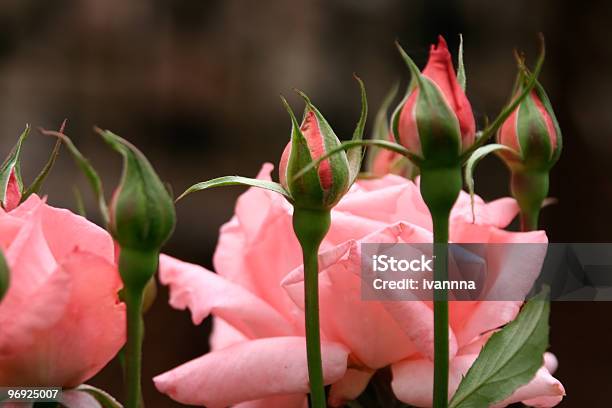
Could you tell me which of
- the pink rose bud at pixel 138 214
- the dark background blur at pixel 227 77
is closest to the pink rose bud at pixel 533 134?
the pink rose bud at pixel 138 214

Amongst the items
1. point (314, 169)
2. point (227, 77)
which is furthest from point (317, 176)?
point (227, 77)

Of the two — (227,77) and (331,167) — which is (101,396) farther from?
(227,77)

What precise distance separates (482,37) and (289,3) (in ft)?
1.46

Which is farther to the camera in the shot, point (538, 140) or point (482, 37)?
point (482, 37)

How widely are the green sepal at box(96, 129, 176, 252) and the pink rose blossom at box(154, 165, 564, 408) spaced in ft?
0.20

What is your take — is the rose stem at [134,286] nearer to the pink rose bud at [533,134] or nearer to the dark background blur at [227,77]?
the pink rose bud at [533,134]

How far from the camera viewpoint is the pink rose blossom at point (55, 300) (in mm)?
224

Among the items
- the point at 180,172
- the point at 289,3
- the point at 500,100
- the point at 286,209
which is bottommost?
the point at 180,172

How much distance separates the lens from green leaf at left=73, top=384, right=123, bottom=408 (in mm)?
249

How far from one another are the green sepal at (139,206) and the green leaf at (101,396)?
0.05 m

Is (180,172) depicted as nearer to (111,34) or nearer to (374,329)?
(111,34)

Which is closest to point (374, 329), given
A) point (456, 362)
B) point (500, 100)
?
point (456, 362)

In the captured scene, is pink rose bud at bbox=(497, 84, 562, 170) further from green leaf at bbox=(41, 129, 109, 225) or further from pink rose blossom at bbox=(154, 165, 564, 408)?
green leaf at bbox=(41, 129, 109, 225)

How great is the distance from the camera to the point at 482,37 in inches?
89.4
